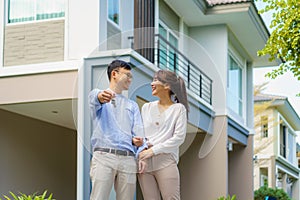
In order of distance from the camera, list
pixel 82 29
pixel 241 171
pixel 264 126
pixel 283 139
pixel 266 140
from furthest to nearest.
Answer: pixel 283 139
pixel 264 126
pixel 266 140
pixel 241 171
pixel 82 29

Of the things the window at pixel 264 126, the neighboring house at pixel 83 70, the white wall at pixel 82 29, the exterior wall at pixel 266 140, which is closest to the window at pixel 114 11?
the neighboring house at pixel 83 70

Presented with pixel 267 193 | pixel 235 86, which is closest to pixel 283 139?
pixel 267 193

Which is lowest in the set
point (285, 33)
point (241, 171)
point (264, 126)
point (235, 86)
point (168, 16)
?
point (241, 171)

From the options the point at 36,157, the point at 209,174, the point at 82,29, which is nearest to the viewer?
the point at 82,29

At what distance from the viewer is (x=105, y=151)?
14.8 ft

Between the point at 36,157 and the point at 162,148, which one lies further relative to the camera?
the point at 36,157

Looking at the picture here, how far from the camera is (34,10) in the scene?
945cm

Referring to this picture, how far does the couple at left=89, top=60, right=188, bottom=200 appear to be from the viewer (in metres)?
4.41

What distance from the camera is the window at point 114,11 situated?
9.43m

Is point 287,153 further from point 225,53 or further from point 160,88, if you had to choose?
point 160,88

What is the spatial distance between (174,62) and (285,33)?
11.3 feet

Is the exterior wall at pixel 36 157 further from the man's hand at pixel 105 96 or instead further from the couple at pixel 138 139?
the man's hand at pixel 105 96

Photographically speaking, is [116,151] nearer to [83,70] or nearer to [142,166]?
[142,166]

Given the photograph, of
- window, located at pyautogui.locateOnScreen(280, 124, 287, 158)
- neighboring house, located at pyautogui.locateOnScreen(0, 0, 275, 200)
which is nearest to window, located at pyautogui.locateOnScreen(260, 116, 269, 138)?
window, located at pyautogui.locateOnScreen(280, 124, 287, 158)
